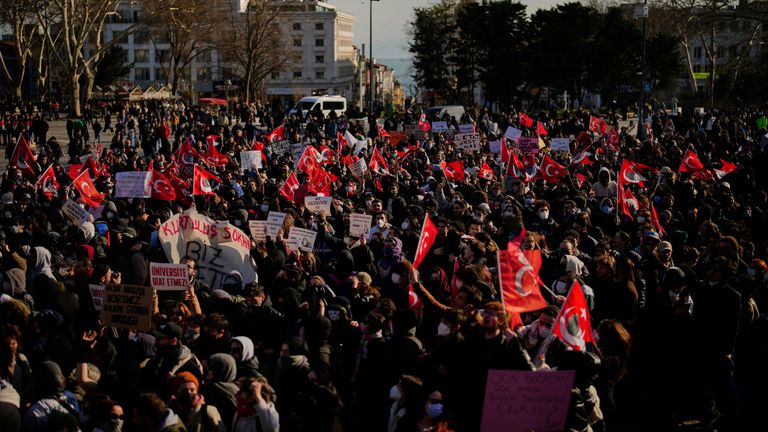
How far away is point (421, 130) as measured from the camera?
3153cm

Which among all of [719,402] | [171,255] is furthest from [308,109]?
[719,402]

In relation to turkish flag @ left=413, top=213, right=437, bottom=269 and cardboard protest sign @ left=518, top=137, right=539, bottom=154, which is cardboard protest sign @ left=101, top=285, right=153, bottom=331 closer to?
turkish flag @ left=413, top=213, right=437, bottom=269

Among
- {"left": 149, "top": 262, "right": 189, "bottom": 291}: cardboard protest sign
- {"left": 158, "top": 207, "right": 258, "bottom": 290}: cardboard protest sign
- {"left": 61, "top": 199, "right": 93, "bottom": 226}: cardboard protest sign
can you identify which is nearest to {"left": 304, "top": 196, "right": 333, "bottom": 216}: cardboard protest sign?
{"left": 158, "top": 207, "right": 258, "bottom": 290}: cardboard protest sign

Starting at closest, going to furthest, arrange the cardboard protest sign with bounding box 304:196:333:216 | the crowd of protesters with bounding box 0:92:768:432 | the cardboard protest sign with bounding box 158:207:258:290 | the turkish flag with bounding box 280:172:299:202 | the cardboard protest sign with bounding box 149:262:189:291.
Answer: the crowd of protesters with bounding box 0:92:768:432, the cardboard protest sign with bounding box 149:262:189:291, the cardboard protest sign with bounding box 158:207:258:290, the cardboard protest sign with bounding box 304:196:333:216, the turkish flag with bounding box 280:172:299:202

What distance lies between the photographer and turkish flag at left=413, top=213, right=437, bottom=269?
35.7 feet

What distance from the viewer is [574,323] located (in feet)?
24.4

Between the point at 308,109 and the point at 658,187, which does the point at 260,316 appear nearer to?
the point at 658,187

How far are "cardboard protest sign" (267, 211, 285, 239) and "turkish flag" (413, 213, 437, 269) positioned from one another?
1974 millimetres

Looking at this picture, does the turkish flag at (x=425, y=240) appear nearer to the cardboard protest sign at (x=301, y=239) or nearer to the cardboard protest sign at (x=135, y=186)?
the cardboard protest sign at (x=301, y=239)

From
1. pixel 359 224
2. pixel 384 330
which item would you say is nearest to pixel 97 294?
pixel 384 330

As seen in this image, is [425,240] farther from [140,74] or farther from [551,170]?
[140,74]

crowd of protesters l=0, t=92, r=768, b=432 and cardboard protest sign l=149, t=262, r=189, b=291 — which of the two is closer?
crowd of protesters l=0, t=92, r=768, b=432

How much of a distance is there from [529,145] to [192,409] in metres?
17.9

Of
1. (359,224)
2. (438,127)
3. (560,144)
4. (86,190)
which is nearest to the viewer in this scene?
(359,224)
